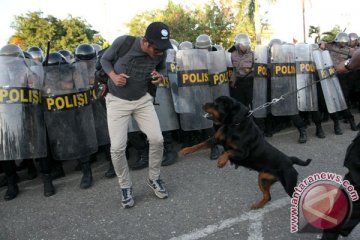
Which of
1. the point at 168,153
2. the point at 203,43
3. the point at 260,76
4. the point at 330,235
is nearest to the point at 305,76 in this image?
the point at 260,76

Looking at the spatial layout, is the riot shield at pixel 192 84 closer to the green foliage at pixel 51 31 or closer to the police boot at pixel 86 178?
the police boot at pixel 86 178

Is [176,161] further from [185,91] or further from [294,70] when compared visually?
[294,70]

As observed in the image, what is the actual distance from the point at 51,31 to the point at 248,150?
88.7 feet

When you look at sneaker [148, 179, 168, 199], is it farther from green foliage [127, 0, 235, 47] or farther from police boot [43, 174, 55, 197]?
green foliage [127, 0, 235, 47]

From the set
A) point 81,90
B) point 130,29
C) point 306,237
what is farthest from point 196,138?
point 130,29

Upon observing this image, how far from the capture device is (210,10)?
95.6ft

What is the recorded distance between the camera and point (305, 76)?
5.84 m

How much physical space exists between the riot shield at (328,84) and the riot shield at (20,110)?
14.2 ft

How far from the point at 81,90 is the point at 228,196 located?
2215 mm

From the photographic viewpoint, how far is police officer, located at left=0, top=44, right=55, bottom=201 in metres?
3.94

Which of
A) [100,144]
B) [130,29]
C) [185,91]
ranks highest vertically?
[130,29]

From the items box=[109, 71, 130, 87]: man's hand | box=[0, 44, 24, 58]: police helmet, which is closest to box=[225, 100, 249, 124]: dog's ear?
box=[109, 71, 130, 87]: man's hand

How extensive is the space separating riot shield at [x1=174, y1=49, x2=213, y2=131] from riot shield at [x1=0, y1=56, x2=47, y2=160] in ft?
6.35

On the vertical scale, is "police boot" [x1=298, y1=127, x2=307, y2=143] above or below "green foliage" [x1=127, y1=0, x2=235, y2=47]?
below
